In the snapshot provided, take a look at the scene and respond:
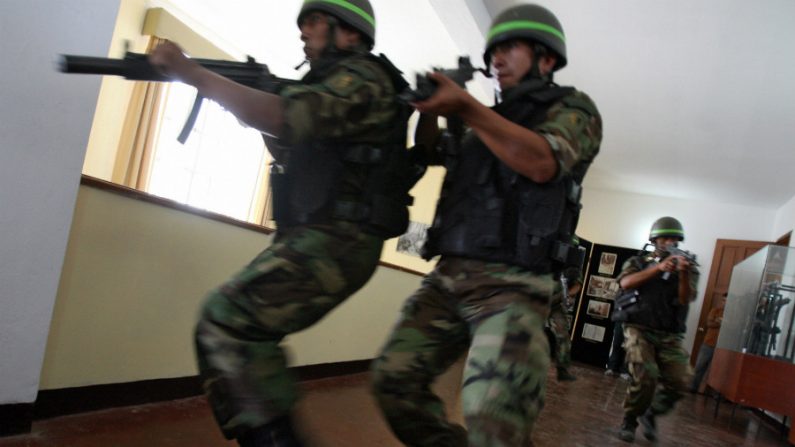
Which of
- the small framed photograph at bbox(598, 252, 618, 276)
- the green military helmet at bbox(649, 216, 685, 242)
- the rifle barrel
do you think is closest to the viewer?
the rifle barrel

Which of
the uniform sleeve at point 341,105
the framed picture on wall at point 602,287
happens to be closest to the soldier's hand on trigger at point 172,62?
the uniform sleeve at point 341,105

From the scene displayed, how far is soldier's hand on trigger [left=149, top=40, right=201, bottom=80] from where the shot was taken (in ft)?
4.39

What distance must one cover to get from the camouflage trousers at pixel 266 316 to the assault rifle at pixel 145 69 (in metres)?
0.44

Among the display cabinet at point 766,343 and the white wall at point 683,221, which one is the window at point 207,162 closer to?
the display cabinet at point 766,343

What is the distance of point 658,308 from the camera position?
3.80m

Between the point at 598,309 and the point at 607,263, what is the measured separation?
2.61ft

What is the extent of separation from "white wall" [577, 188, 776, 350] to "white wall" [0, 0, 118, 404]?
9.44 metres

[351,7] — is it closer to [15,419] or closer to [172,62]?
[172,62]

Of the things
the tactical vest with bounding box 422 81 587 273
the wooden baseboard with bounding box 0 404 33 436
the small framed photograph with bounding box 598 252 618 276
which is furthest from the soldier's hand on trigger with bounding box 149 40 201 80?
the small framed photograph with bounding box 598 252 618 276

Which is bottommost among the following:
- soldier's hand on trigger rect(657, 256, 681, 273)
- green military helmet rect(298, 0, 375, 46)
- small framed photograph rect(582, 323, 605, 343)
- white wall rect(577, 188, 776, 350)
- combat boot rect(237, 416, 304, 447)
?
small framed photograph rect(582, 323, 605, 343)

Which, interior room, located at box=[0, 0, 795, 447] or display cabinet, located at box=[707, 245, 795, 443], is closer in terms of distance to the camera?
interior room, located at box=[0, 0, 795, 447]

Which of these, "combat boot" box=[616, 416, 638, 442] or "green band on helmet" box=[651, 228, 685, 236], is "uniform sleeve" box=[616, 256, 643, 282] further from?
"combat boot" box=[616, 416, 638, 442]

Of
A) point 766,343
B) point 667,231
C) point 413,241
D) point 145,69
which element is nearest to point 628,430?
point 667,231

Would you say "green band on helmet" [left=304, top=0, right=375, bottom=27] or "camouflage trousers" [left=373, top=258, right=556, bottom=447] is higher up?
"green band on helmet" [left=304, top=0, right=375, bottom=27]
